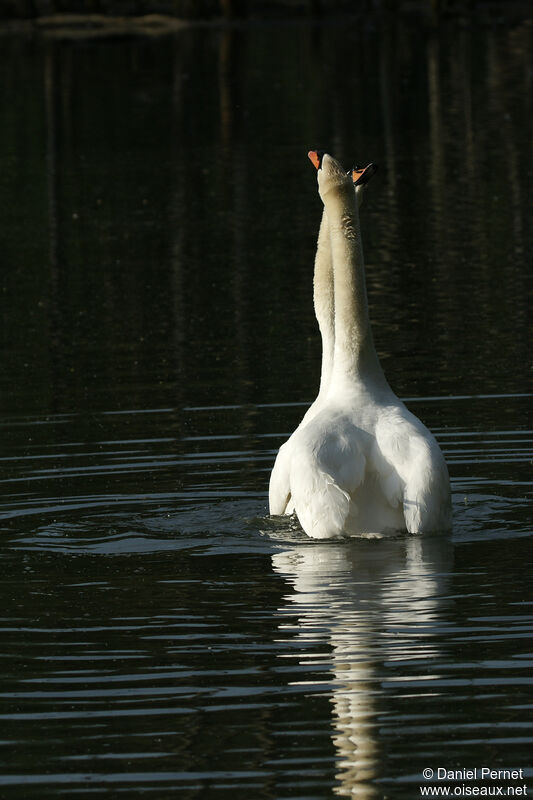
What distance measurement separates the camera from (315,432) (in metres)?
9.20

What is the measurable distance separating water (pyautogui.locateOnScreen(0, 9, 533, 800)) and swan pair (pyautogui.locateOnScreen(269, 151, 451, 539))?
201 millimetres

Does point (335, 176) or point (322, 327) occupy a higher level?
point (335, 176)

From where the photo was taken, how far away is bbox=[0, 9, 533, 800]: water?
6.68 m

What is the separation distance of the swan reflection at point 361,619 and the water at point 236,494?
0.02m

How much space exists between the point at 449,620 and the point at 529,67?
39.6 m

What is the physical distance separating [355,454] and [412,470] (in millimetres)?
292

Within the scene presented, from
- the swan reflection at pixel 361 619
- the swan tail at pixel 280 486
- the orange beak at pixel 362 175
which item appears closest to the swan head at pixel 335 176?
the orange beak at pixel 362 175

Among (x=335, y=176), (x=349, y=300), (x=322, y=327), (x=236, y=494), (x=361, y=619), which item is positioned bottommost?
(x=361, y=619)

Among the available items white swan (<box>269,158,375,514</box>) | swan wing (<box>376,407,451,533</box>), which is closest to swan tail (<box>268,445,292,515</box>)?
white swan (<box>269,158,375,514</box>)

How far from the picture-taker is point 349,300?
9977 mm

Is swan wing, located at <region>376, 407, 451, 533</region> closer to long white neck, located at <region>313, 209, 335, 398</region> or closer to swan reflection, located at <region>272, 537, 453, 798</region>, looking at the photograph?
swan reflection, located at <region>272, 537, 453, 798</region>

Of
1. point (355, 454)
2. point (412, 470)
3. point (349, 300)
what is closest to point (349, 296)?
point (349, 300)

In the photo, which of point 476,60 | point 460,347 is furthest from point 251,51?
point 460,347

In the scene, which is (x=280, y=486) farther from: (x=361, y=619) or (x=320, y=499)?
(x=361, y=619)
